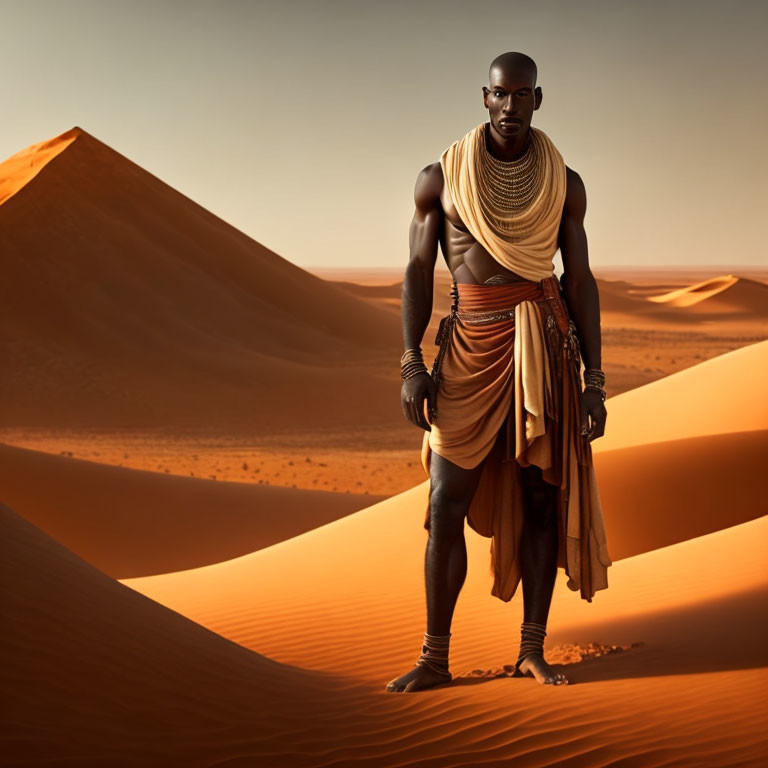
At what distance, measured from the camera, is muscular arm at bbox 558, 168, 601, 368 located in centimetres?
595

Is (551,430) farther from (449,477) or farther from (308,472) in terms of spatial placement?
(308,472)

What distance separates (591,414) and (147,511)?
10.9m

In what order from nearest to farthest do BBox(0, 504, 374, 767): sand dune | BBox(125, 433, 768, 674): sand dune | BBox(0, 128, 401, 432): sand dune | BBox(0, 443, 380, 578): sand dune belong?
BBox(0, 504, 374, 767): sand dune → BBox(125, 433, 768, 674): sand dune → BBox(0, 443, 380, 578): sand dune → BBox(0, 128, 401, 432): sand dune

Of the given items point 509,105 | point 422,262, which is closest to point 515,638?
point 422,262

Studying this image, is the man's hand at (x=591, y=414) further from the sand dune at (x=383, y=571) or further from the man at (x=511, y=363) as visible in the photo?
the sand dune at (x=383, y=571)

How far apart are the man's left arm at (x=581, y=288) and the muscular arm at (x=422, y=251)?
598 mm

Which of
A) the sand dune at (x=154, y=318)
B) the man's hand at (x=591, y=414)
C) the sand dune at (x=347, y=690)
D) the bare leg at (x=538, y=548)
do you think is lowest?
the sand dune at (x=347, y=690)

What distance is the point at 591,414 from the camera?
5.87 m

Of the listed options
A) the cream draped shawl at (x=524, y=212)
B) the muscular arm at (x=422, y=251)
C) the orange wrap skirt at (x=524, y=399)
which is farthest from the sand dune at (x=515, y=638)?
the cream draped shawl at (x=524, y=212)

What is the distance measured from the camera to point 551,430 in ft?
→ 19.2

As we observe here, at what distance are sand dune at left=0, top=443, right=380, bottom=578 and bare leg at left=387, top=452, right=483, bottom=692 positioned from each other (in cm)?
868

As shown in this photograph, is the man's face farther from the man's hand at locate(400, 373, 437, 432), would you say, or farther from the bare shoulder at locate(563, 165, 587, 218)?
the man's hand at locate(400, 373, 437, 432)

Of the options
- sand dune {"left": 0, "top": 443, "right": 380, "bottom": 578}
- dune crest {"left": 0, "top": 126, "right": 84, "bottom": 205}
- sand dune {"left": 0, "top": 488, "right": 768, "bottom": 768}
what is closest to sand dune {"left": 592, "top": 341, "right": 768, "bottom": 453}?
sand dune {"left": 0, "top": 443, "right": 380, "bottom": 578}

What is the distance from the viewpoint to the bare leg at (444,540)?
19.1 ft
